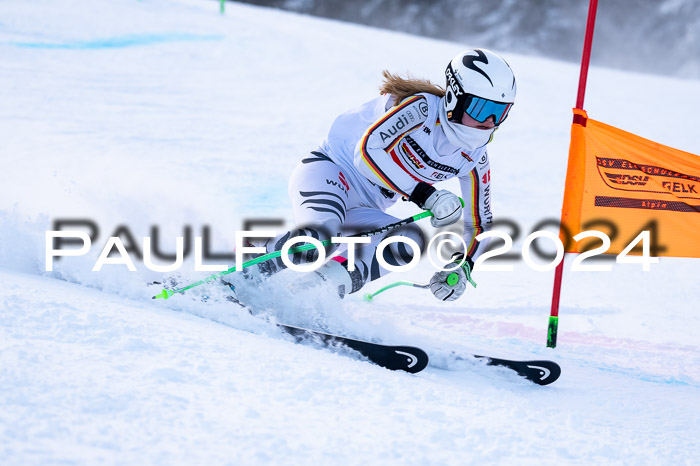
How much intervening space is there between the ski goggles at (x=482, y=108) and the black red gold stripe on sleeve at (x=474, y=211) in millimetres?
413

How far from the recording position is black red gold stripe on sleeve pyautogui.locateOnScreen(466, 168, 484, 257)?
344 centimetres

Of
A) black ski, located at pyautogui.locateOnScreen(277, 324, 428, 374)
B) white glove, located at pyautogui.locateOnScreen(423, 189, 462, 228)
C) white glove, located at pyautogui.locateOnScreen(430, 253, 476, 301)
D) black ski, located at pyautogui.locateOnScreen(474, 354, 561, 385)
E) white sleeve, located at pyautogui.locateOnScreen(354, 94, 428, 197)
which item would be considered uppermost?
white sleeve, located at pyautogui.locateOnScreen(354, 94, 428, 197)

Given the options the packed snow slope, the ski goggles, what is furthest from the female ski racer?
the packed snow slope

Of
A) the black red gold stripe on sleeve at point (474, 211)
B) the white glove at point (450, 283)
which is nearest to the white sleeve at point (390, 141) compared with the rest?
the black red gold stripe on sleeve at point (474, 211)

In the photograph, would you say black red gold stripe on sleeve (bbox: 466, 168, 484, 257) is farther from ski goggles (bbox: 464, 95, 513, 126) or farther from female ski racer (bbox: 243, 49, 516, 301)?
ski goggles (bbox: 464, 95, 513, 126)

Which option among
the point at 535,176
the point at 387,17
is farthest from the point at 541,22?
the point at 535,176

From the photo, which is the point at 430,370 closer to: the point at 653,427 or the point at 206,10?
the point at 653,427

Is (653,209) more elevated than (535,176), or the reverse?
(535,176)

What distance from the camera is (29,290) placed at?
2.63 m

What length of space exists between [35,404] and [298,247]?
171 cm

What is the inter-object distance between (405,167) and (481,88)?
0.54m

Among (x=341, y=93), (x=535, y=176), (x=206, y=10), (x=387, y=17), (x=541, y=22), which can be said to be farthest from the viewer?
(x=387, y=17)

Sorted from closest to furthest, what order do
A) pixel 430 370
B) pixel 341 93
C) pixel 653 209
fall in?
pixel 430 370 → pixel 653 209 → pixel 341 93

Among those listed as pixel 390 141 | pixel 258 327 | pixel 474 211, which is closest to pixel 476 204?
pixel 474 211
